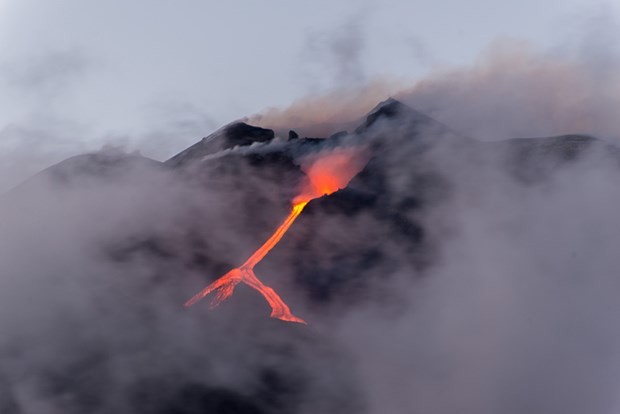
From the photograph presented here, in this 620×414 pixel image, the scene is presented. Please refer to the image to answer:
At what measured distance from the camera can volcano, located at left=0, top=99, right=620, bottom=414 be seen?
17.4 meters

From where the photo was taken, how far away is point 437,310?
23219 mm

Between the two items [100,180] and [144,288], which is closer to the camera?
[144,288]

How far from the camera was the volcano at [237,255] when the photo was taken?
17422mm

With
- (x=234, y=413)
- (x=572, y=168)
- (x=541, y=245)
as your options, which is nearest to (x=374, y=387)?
(x=234, y=413)

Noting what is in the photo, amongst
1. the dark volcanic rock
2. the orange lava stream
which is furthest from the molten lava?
the dark volcanic rock

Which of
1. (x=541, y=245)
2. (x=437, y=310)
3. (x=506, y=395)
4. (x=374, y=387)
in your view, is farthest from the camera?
(x=541, y=245)

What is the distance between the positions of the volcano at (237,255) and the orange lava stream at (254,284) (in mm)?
45

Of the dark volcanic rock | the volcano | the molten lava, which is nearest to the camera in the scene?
the volcano

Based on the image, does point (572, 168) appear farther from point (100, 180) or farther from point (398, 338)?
point (100, 180)

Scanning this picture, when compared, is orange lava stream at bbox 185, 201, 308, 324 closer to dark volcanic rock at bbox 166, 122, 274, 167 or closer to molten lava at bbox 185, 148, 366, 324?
molten lava at bbox 185, 148, 366, 324

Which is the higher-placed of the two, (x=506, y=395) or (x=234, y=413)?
(x=506, y=395)

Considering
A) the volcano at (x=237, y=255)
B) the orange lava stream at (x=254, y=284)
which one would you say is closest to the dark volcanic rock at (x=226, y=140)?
the volcano at (x=237, y=255)

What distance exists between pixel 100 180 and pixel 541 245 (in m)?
9.29

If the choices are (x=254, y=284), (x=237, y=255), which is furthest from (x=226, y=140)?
(x=254, y=284)
